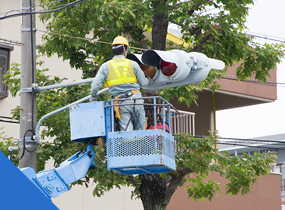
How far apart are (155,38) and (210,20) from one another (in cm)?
136

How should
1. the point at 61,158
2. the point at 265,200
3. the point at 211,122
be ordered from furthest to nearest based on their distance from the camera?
1. the point at 211,122
2. the point at 265,200
3. the point at 61,158

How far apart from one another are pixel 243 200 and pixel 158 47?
9.53 metres

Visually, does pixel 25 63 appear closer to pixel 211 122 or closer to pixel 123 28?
pixel 123 28

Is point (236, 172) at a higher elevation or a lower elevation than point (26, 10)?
lower

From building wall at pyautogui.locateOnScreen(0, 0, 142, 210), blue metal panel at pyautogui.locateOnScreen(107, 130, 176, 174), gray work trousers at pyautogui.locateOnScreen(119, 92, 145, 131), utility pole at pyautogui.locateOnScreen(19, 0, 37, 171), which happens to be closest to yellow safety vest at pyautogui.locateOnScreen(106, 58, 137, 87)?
gray work trousers at pyautogui.locateOnScreen(119, 92, 145, 131)

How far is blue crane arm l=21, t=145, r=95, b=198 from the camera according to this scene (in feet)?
30.2

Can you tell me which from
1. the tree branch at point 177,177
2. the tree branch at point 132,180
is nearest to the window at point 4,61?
the tree branch at point 132,180

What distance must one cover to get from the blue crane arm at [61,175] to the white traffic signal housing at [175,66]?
1.65 meters

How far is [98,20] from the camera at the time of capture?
13.4m

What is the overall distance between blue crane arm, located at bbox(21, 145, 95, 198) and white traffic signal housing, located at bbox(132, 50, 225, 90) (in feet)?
5.41

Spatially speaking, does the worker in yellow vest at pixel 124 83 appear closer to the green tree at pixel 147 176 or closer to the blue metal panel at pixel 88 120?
the blue metal panel at pixel 88 120

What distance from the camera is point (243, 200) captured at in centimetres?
2252

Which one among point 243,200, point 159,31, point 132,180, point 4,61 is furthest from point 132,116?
point 243,200

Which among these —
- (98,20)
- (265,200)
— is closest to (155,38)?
(98,20)
